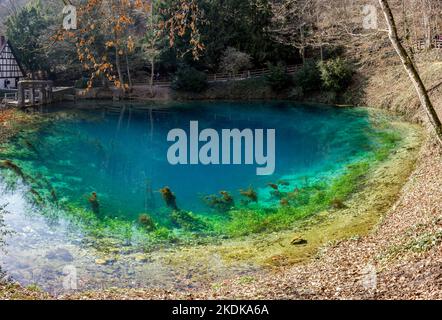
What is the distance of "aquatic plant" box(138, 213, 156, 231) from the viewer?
1291cm

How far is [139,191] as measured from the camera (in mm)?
16234

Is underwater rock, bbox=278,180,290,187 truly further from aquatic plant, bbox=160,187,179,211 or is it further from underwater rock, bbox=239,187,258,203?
aquatic plant, bbox=160,187,179,211

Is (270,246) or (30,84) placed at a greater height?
(30,84)

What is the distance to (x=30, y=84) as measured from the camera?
34.3 meters

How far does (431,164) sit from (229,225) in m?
7.18

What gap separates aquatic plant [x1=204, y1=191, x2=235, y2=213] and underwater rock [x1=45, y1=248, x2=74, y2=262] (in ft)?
16.4

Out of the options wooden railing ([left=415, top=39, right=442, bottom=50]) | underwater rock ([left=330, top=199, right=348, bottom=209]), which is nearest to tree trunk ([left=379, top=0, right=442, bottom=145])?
A: underwater rock ([left=330, top=199, right=348, bottom=209])

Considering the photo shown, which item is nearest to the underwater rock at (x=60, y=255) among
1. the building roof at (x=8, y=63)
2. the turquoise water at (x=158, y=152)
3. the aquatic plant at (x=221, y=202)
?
the turquoise water at (x=158, y=152)

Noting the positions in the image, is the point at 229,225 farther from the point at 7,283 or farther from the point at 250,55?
the point at 250,55

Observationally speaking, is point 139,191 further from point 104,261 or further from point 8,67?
point 8,67

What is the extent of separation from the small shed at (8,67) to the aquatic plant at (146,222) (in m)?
32.2

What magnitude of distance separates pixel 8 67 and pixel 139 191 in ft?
101

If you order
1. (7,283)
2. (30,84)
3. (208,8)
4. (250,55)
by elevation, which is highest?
(208,8)
